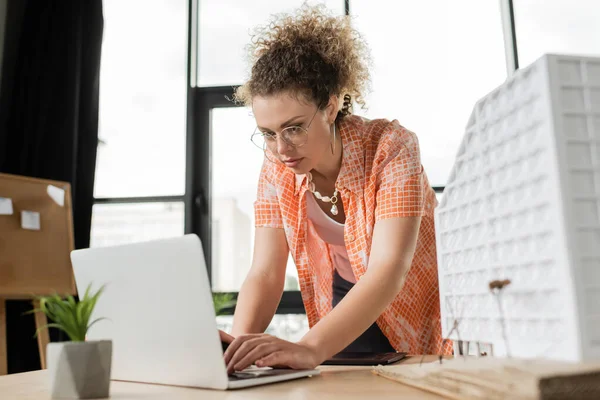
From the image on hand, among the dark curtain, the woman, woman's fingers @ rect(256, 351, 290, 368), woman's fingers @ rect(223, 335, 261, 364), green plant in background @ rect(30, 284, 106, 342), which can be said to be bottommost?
woman's fingers @ rect(256, 351, 290, 368)

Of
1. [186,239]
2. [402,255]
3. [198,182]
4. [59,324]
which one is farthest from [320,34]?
[198,182]

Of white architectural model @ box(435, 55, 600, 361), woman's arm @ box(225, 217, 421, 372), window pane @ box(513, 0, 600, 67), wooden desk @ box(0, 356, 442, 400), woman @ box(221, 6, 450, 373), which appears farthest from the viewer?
window pane @ box(513, 0, 600, 67)

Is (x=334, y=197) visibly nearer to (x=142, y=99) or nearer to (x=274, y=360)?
(x=274, y=360)

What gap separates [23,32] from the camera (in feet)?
10.2

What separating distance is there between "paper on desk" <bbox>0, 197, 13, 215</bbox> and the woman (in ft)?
5.02

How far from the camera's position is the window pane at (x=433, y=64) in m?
2.94

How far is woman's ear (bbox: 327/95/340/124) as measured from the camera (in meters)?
1.40

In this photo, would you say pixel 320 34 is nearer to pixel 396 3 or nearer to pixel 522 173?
pixel 522 173

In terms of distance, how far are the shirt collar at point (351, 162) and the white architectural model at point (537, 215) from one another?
0.74 m

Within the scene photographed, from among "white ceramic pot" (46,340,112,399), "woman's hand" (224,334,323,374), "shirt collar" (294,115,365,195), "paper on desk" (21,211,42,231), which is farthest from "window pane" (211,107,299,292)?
"white ceramic pot" (46,340,112,399)

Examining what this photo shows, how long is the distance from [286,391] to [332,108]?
846 millimetres

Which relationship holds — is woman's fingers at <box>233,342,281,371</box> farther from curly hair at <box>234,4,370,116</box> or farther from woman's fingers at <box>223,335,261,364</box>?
curly hair at <box>234,4,370,116</box>

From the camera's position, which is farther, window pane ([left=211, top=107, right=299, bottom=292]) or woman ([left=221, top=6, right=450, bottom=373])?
window pane ([left=211, top=107, right=299, bottom=292])

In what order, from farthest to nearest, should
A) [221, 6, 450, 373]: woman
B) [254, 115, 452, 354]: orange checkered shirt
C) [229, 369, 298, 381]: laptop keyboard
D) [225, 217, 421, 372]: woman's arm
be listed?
[254, 115, 452, 354]: orange checkered shirt < [221, 6, 450, 373]: woman < [225, 217, 421, 372]: woman's arm < [229, 369, 298, 381]: laptop keyboard
